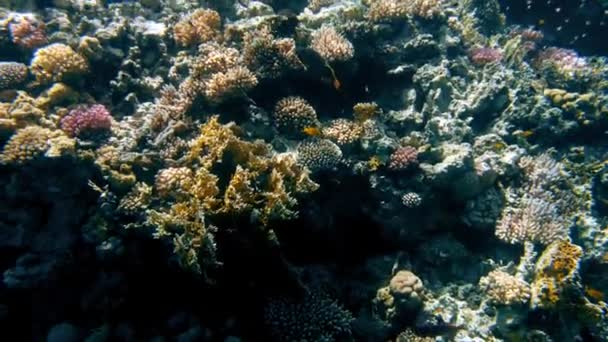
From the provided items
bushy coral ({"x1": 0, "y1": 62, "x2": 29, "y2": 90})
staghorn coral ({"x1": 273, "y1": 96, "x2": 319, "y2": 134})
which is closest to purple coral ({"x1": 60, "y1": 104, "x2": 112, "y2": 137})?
bushy coral ({"x1": 0, "y1": 62, "x2": 29, "y2": 90})

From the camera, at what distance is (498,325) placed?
5113mm

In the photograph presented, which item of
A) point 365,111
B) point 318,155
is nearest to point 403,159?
point 365,111

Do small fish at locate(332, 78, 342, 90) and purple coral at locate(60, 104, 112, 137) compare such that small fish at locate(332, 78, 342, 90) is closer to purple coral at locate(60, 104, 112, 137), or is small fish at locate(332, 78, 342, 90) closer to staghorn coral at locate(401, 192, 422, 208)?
staghorn coral at locate(401, 192, 422, 208)

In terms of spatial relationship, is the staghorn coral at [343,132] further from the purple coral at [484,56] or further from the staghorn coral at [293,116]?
the purple coral at [484,56]

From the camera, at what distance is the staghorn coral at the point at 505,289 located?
502cm

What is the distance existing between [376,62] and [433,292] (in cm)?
403

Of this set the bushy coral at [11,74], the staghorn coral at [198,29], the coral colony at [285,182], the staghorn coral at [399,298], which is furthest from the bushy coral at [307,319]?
the bushy coral at [11,74]

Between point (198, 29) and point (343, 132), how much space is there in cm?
315

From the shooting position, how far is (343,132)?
18.4 ft

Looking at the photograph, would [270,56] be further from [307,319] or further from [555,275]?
[555,275]

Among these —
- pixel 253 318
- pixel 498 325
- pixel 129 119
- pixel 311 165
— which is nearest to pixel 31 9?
pixel 129 119

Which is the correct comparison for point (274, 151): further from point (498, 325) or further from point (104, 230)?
point (498, 325)

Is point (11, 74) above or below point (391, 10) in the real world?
below

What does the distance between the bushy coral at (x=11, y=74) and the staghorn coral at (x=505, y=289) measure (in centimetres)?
785
